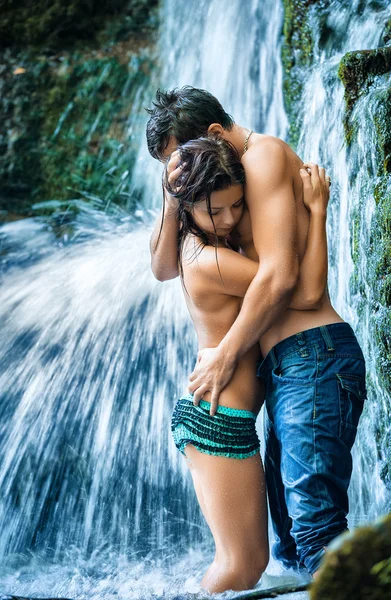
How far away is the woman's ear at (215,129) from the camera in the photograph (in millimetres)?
2747

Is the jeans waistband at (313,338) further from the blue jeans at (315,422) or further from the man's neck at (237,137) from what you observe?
the man's neck at (237,137)

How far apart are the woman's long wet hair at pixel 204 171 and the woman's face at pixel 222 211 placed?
2cm

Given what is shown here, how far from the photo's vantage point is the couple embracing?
8.39 ft

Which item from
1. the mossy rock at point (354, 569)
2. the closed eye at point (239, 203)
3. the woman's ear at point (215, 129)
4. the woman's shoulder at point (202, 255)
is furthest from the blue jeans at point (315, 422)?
the mossy rock at point (354, 569)

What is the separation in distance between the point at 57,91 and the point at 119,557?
220 inches

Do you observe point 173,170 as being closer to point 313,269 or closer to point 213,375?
point 313,269

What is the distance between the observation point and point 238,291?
269cm

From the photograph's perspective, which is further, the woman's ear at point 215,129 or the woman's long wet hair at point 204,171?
the woman's ear at point 215,129

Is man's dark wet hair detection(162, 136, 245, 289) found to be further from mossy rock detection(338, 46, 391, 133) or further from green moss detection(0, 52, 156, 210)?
green moss detection(0, 52, 156, 210)

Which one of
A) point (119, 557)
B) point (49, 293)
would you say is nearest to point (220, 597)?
point (119, 557)

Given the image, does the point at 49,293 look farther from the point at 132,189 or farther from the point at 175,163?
the point at 175,163

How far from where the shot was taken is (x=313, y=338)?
2662mm

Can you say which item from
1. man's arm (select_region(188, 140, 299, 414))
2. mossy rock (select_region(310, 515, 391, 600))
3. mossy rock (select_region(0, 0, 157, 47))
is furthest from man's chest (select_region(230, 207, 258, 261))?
mossy rock (select_region(0, 0, 157, 47))

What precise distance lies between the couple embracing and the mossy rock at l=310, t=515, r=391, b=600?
40.5 inches
